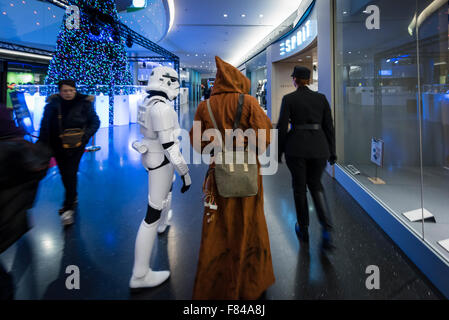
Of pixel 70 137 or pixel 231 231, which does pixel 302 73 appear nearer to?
pixel 231 231

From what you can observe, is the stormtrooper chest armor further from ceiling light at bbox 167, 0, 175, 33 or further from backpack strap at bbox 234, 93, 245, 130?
ceiling light at bbox 167, 0, 175, 33

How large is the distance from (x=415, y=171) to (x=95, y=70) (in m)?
10.9

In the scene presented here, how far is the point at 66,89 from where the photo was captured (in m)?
2.85

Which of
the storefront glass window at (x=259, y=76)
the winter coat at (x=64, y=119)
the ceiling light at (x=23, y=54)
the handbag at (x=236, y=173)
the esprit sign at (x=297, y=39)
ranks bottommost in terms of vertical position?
the handbag at (x=236, y=173)

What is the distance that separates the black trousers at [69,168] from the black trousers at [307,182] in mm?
2381

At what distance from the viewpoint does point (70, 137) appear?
287cm

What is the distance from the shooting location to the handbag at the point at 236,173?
62.0 inches

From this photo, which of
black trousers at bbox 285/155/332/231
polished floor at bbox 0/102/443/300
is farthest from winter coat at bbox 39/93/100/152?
black trousers at bbox 285/155/332/231

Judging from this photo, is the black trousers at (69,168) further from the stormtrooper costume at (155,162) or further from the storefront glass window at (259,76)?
the storefront glass window at (259,76)

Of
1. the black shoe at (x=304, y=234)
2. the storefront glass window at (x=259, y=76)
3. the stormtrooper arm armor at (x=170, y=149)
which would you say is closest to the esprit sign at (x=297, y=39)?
the storefront glass window at (x=259, y=76)
